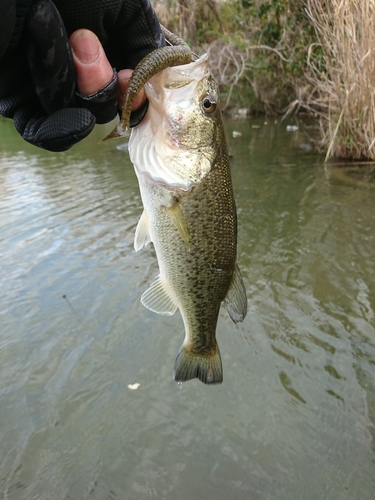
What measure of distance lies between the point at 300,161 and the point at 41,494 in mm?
8681

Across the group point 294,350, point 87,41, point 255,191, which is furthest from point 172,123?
point 255,191

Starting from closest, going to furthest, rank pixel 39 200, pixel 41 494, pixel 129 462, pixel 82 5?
pixel 82 5
pixel 41 494
pixel 129 462
pixel 39 200

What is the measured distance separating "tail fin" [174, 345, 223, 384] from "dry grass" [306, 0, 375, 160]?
6.57m

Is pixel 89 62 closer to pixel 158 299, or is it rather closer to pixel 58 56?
pixel 58 56

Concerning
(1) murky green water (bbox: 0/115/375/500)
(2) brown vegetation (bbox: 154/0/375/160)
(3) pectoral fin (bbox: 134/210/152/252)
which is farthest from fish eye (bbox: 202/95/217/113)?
(2) brown vegetation (bbox: 154/0/375/160)

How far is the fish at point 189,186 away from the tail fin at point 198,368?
28 cm

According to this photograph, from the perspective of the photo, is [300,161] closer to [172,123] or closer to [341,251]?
[341,251]

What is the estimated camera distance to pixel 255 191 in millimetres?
7301

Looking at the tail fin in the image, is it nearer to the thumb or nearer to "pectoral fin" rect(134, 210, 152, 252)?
"pectoral fin" rect(134, 210, 152, 252)

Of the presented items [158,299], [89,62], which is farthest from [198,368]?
[89,62]

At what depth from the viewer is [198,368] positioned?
7.11 ft

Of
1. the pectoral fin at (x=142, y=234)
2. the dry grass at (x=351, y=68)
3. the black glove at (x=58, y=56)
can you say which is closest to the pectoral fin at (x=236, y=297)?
the pectoral fin at (x=142, y=234)

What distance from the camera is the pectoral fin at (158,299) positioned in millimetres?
2143

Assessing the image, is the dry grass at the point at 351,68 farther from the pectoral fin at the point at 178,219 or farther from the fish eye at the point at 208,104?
the pectoral fin at the point at 178,219
